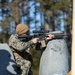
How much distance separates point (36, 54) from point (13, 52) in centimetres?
552

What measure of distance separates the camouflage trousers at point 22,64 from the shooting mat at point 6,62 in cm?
19

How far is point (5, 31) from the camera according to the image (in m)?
15.7

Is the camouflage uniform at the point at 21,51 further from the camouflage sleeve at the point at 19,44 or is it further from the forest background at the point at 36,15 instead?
the forest background at the point at 36,15

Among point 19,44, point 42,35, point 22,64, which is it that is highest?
point 42,35

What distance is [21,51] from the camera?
16.1 feet

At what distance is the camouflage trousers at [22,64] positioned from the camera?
482 cm

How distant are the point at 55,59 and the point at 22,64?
0.53m

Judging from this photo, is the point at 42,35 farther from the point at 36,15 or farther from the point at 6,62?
the point at 36,15

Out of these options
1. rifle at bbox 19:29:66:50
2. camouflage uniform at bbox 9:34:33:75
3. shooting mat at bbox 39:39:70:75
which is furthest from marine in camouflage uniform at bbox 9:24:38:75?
shooting mat at bbox 39:39:70:75

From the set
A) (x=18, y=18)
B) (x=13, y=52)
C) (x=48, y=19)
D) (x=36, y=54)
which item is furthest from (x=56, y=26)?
(x=13, y=52)

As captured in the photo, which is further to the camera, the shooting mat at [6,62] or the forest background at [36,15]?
the forest background at [36,15]

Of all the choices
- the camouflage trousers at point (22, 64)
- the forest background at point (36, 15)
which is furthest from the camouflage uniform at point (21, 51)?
the forest background at point (36, 15)

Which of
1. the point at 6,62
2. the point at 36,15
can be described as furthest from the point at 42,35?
the point at 36,15

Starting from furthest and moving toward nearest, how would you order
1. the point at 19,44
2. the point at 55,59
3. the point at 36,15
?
the point at 36,15, the point at 19,44, the point at 55,59
